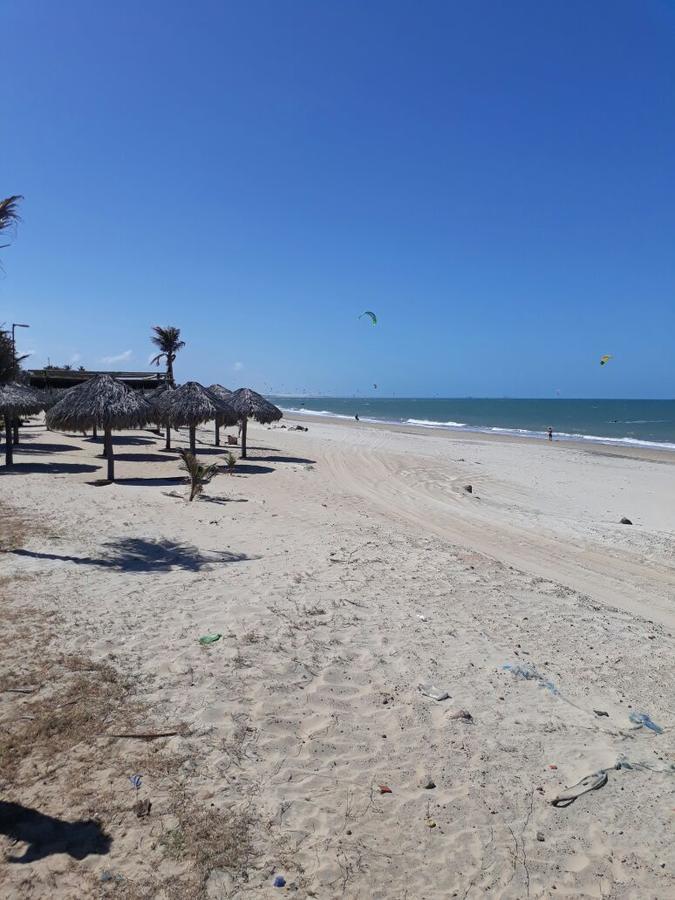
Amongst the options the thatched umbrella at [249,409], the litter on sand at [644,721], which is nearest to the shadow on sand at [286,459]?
the thatched umbrella at [249,409]

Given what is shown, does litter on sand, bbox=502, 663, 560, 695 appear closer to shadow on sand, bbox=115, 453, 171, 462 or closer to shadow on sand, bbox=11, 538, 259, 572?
shadow on sand, bbox=11, 538, 259, 572

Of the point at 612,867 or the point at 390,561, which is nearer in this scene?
the point at 612,867

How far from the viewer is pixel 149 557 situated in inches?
268

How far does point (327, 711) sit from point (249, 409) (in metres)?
14.8

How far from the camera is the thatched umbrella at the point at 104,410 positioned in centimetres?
1248

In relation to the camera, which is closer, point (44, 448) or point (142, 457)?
point (142, 457)

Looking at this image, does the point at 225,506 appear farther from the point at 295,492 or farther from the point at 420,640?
the point at 420,640

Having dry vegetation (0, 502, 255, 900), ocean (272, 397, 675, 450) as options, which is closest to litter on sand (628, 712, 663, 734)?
dry vegetation (0, 502, 255, 900)

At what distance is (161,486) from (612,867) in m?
10.6

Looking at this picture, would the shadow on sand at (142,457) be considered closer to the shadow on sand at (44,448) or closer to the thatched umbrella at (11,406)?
the shadow on sand at (44,448)

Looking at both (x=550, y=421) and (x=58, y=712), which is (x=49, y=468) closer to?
(x=58, y=712)

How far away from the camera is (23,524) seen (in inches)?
310

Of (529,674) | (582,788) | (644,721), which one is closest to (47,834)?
(582,788)

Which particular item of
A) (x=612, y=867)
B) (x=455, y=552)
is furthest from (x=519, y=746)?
(x=455, y=552)
